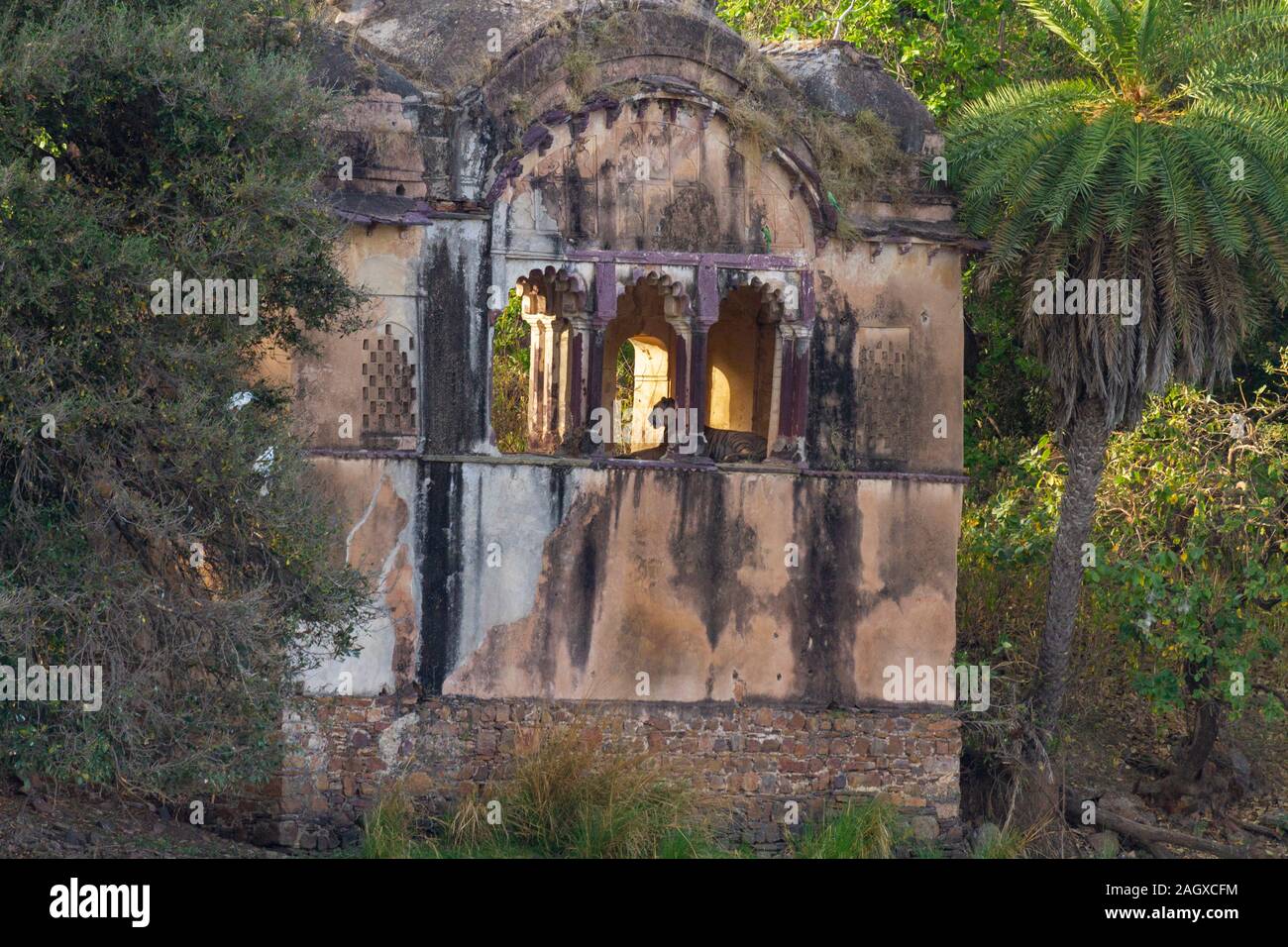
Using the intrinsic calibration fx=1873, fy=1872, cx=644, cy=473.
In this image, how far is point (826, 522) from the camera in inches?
634

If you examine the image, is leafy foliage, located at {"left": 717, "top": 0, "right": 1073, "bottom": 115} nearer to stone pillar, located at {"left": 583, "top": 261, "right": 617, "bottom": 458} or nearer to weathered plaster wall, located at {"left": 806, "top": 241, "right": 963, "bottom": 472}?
weathered plaster wall, located at {"left": 806, "top": 241, "right": 963, "bottom": 472}

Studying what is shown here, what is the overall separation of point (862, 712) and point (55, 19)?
875 cm

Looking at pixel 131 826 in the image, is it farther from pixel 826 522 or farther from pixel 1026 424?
pixel 1026 424

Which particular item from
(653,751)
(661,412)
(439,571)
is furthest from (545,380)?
(653,751)

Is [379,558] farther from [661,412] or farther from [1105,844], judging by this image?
[1105,844]

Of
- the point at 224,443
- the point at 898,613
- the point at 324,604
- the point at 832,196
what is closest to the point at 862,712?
the point at 898,613

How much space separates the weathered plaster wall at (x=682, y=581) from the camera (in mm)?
15172

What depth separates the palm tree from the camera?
51.2 ft

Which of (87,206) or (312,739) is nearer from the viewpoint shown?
(87,206)

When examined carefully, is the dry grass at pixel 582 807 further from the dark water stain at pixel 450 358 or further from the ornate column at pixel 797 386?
the ornate column at pixel 797 386

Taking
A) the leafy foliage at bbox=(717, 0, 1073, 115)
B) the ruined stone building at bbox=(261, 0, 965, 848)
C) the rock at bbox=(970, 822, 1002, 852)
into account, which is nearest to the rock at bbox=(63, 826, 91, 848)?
the ruined stone building at bbox=(261, 0, 965, 848)

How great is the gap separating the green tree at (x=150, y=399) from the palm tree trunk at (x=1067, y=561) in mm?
7439

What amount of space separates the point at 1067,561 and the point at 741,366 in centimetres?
394

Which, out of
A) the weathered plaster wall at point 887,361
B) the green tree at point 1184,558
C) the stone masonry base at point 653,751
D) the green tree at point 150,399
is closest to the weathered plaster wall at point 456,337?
the stone masonry base at point 653,751
